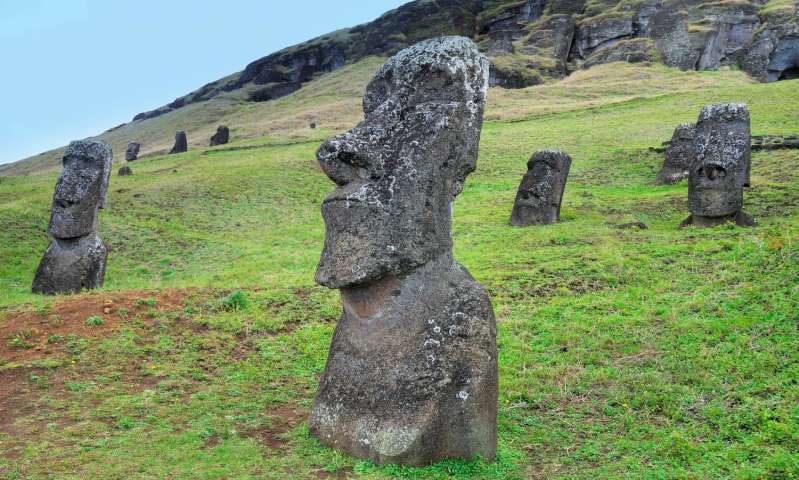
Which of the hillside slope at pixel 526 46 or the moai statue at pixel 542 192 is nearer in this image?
the moai statue at pixel 542 192

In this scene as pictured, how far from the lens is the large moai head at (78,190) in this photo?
49.1 feet

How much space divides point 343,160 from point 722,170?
13.2 metres

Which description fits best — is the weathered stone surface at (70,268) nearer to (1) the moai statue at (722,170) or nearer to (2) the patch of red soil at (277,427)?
(2) the patch of red soil at (277,427)

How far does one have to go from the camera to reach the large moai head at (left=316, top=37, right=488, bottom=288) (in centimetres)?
604

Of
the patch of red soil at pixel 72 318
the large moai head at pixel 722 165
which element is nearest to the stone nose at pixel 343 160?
the patch of red soil at pixel 72 318

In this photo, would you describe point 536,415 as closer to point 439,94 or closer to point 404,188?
point 404,188

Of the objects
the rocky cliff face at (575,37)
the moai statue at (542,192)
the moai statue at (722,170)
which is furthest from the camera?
the rocky cliff face at (575,37)

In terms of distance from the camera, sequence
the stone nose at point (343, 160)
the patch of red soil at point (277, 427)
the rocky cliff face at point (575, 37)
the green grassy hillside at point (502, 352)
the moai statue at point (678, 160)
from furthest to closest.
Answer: the rocky cliff face at point (575, 37) < the moai statue at point (678, 160) < the patch of red soil at point (277, 427) < the stone nose at point (343, 160) < the green grassy hillside at point (502, 352)

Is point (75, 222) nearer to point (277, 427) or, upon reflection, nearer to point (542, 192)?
point (277, 427)

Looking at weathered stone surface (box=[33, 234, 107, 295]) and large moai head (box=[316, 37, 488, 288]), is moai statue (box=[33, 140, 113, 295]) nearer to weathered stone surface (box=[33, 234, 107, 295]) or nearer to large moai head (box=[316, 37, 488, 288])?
weathered stone surface (box=[33, 234, 107, 295])

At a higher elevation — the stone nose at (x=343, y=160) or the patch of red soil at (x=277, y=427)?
the stone nose at (x=343, y=160)

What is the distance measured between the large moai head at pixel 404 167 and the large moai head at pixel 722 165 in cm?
1214

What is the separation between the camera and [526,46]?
3642 inches

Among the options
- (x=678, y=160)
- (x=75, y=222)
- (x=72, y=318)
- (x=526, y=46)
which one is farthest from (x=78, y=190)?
(x=526, y=46)
